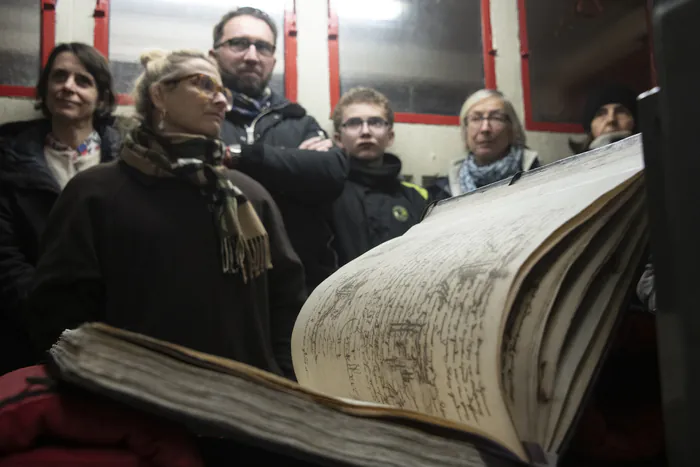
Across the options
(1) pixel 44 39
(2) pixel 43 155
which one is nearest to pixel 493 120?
(2) pixel 43 155

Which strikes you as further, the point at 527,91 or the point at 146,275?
the point at 527,91

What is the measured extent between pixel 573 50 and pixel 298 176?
4.48 feet

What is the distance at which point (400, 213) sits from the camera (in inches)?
52.3

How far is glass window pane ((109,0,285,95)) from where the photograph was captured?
1.59 m

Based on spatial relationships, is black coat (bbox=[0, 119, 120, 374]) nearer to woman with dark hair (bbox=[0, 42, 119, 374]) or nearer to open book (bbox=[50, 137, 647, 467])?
woman with dark hair (bbox=[0, 42, 119, 374])

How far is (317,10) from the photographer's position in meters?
1.79

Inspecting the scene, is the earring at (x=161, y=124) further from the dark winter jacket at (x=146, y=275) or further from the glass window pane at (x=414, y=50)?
the glass window pane at (x=414, y=50)

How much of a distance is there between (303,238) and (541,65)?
4.10ft

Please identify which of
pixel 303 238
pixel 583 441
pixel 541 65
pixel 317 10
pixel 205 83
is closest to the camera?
pixel 583 441

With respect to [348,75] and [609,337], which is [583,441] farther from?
[348,75]

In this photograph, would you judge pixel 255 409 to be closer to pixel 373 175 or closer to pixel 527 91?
pixel 373 175

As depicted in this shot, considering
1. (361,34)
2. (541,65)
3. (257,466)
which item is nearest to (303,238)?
(361,34)

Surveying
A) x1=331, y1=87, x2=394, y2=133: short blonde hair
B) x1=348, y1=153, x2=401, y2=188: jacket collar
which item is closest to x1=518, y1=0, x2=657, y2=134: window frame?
x1=331, y1=87, x2=394, y2=133: short blonde hair

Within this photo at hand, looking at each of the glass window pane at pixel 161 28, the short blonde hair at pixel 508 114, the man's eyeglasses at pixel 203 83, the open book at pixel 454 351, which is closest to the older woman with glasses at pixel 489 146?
the short blonde hair at pixel 508 114
